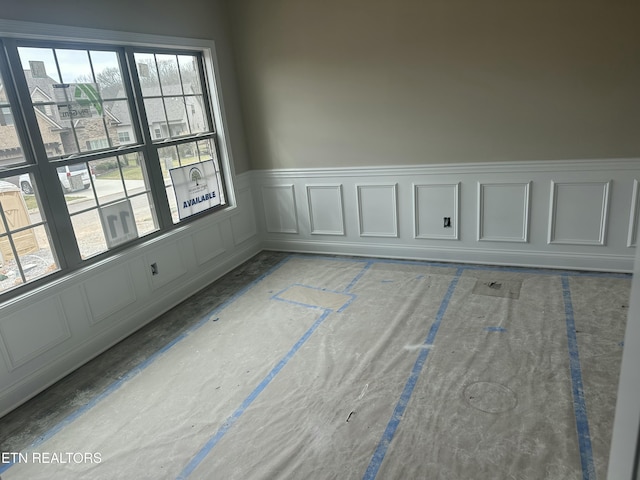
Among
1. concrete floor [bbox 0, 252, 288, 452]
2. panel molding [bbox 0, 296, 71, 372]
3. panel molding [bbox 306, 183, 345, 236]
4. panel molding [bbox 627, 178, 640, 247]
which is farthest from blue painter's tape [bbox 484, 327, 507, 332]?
panel molding [bbox 0, 296, 71, 372]

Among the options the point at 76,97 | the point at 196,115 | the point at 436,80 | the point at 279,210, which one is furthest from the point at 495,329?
the point at 76,97

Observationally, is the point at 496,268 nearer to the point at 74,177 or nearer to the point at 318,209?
the point at 318,209

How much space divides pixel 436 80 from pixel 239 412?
347 cm

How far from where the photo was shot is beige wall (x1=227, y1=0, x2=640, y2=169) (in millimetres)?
3750

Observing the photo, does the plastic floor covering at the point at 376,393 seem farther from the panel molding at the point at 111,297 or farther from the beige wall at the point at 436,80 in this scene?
the beige wall at the point at 436,80

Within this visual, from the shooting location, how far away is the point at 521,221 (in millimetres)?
4355

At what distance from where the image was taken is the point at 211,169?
4.97m

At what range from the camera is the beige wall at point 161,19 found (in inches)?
124

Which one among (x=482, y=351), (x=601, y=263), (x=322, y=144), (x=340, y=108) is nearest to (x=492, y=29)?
(x=340, y=108)

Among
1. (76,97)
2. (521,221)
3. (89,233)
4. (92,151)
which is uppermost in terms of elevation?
(76,97)

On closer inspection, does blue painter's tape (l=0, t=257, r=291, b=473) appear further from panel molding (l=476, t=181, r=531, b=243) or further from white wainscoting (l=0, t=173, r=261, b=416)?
panel molding (l=476, t=181, r=531, b=243)

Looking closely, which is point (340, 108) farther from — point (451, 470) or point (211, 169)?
point (451, 470)

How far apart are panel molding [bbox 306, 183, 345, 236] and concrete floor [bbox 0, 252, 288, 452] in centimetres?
109

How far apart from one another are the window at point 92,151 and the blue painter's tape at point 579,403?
363 cm
